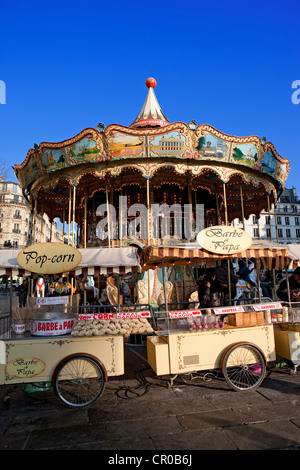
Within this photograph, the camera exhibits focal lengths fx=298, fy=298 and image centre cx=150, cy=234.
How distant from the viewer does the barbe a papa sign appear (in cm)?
559

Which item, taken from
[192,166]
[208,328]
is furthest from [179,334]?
[192,166]

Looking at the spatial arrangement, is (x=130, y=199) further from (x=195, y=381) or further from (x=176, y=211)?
(x=195, y=381)

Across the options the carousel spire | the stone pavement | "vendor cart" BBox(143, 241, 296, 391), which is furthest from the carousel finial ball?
the stone pavement

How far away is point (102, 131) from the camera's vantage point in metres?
11.6

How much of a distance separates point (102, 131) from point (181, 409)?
10048 millimetres

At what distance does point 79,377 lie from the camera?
4691 mm

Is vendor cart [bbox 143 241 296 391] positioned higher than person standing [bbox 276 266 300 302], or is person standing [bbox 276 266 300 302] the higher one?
person standing [bbox 276 266 300 302]

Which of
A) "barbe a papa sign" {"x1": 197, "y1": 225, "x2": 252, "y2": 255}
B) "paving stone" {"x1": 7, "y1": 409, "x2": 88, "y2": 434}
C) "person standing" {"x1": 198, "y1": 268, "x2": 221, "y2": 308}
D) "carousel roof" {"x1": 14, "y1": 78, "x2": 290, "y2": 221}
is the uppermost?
"carousel roof" {"x1": 14, "y1": 78, "x2": 290, "y2": 221}

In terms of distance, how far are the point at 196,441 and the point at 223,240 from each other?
3317mm

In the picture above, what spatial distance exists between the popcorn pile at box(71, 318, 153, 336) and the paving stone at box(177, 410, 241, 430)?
1.64 meters

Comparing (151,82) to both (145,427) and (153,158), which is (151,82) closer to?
(153,158)

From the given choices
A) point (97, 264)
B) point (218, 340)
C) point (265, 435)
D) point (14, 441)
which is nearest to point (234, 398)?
point (218, 340)

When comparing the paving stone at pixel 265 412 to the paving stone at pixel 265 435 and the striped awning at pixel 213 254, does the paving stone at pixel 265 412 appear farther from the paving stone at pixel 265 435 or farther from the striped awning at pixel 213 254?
the striped awning at pixel 213 254

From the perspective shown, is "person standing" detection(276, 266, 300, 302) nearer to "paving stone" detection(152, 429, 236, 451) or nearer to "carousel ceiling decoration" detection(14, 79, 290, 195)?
"paving stone" detection(152, 429, 236, 451)
